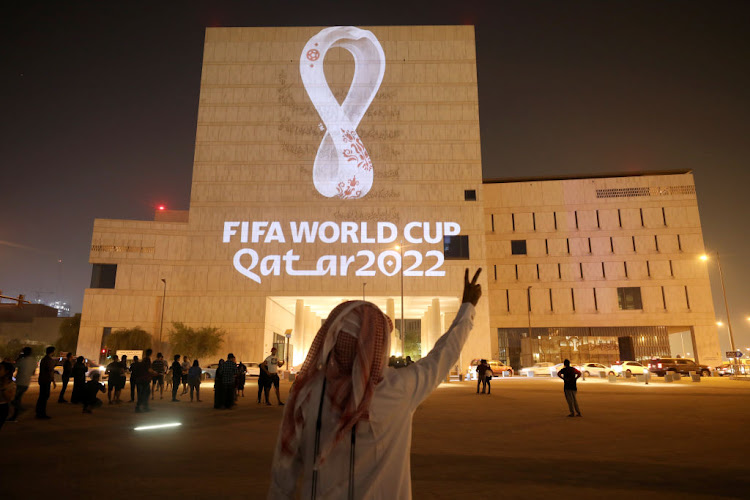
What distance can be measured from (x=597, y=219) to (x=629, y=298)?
1025 cm

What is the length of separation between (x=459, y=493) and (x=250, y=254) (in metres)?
45.6

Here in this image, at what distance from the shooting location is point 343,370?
257 centimetres

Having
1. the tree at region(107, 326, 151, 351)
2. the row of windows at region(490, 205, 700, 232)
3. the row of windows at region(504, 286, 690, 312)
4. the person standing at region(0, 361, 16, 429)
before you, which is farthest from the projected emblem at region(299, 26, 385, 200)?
the person standing at region(0, 361, 16, 429)

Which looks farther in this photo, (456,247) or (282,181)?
(282,181)

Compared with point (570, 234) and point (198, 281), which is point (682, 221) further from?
point (198, 281)

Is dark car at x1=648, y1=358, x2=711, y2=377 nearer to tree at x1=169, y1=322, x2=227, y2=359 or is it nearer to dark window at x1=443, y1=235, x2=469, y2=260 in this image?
dark window at x1=443, y1=235, x2=469, y2=260

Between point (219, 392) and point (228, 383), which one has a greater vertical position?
point (228, 383)

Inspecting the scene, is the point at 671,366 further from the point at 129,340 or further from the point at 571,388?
the point at 129,340

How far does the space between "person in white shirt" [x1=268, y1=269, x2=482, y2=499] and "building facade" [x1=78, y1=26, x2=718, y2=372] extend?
42.3 metres

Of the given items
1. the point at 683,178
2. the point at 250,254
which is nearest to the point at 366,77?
the point at 250,254

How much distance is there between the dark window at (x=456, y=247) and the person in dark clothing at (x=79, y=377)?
3662 centimetres

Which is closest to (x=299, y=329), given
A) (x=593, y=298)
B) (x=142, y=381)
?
(x=142, y=381)

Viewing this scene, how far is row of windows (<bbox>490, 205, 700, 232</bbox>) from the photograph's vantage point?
2329 inches

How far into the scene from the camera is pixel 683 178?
196 ft
